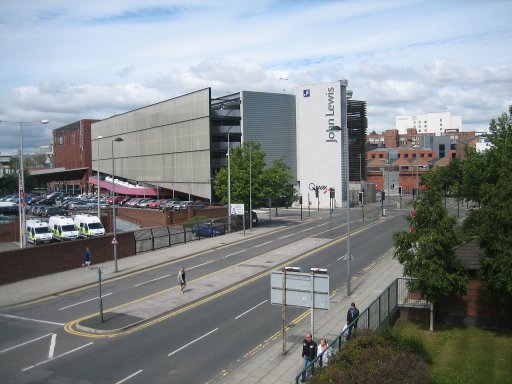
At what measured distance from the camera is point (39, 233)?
147 ft

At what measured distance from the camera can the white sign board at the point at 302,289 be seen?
17.2 m

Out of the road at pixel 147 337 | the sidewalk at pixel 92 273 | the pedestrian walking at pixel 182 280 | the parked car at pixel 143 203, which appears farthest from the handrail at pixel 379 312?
the parked car at pixel 143 203

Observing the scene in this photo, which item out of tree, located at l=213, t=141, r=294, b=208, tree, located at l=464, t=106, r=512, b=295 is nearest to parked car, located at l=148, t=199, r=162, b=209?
tree, located at l=213, t=141, r=294, b=208

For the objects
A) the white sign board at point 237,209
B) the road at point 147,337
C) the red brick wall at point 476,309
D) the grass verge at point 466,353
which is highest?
the white sign board at point 237,209

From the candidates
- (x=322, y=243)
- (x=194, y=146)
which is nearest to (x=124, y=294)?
(x=322, y=243)

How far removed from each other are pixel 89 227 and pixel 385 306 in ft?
107

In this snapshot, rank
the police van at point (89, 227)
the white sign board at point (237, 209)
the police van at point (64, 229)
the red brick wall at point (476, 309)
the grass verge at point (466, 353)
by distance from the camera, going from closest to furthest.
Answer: the grass verge at point (466, 353) → the red brick wall at point (476, 309) → the police van at point (64, 229) → the police van at point (89, 227) → the white sign board at point (237, 209)

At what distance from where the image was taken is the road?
16828mm

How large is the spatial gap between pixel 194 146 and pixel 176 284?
58.8m

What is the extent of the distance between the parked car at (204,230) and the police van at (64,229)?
10.7 meters

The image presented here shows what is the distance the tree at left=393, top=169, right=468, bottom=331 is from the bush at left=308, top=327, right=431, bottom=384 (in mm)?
6997

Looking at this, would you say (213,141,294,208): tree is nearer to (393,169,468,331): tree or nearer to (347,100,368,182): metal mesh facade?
(393,169,468,331): tree

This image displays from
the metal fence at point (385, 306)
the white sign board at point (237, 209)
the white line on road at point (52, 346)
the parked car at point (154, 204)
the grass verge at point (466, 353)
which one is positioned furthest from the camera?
the parked car at point (154, 204)

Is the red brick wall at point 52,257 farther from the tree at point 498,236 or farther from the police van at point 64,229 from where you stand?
the tree at point 498,236
